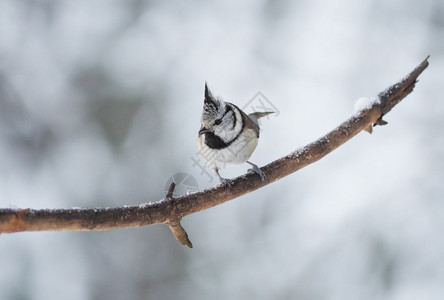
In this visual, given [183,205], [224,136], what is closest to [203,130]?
[224,136]

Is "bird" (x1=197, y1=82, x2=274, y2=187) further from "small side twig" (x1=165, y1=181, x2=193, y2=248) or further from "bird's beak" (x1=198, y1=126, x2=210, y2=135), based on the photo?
A: "small side twig" (x1=165, y1=181, x2=193, y2=248)

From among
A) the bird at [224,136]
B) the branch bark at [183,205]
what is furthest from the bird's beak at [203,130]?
the branch bark at [183,205]

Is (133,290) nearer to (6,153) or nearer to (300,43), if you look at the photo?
(6,153)

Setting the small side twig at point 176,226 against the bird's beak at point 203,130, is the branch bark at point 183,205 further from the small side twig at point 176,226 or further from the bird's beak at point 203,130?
the bird's beak at point 203,130

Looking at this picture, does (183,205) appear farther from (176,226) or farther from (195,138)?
(195,138)

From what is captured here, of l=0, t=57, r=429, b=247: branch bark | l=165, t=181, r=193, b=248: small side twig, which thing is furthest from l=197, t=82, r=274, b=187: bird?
l=165, t=181, r=193, b=248: small side twig

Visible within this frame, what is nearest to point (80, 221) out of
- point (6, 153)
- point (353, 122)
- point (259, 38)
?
point (353, 122)
